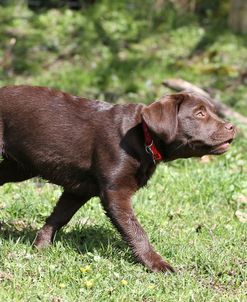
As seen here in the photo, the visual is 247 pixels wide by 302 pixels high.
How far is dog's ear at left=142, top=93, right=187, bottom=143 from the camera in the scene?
4.80m

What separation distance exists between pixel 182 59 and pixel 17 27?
337 centimetres

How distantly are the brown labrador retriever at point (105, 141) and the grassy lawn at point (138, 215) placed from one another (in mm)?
291

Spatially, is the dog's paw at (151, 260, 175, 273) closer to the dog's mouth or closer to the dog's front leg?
the dog's front leg

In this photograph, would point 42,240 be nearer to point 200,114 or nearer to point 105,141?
A: point 105,141

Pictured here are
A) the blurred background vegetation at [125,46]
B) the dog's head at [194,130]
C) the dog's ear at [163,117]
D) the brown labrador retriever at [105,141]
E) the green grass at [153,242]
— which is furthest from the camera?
the blurred background vegetation at [125,46]

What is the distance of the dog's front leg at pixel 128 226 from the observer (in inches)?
193

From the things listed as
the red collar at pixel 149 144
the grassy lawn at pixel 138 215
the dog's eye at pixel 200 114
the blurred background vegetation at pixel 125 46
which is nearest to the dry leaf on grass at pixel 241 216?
the grassy lawn at pixel 138 215

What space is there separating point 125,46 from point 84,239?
8359 mm

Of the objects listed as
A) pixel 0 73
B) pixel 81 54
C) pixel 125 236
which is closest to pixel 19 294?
pixel 125 236

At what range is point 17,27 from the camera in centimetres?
1377

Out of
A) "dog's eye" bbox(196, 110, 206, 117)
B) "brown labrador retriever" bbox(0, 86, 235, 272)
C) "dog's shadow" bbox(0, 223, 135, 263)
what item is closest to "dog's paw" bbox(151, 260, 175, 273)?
"brown labrador retriever" bbox(0, 86, 235, 272)

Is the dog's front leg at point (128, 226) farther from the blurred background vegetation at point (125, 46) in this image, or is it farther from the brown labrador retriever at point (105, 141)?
the blurred background vegetation at point (125, 46)

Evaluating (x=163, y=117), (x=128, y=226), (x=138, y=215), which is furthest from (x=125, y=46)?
(x=128, y=226)

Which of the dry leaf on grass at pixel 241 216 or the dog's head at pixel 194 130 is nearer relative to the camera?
the dog's head at pixel 194 130
